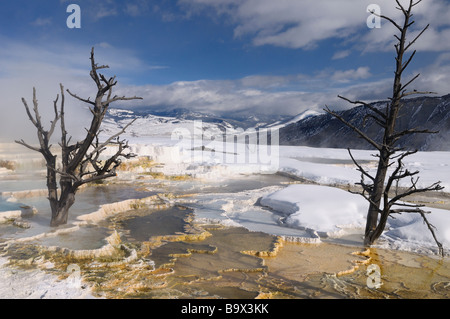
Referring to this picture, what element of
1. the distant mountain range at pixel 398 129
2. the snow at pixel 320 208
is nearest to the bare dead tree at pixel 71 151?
the snow at pixel 320 208

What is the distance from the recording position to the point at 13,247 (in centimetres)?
478

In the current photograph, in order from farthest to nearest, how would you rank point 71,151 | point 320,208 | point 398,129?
point 398,129, point 320,208, point 71,151

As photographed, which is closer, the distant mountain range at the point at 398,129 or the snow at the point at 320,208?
the snow at the point at 320,208

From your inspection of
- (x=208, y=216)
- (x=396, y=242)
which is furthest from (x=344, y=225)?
(x=208, y=216)

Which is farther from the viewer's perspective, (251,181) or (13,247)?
(251,181)

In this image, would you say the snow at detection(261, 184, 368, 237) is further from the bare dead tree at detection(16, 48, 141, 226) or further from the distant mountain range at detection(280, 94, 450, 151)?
the distant mountain range at detection(280, 94, 450, 151)

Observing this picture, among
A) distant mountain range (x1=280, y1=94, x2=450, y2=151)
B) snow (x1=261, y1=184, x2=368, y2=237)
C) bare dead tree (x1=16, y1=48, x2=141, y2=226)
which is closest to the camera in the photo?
bare dead tree (x1=16, y1=48, x2=141, y2=226)

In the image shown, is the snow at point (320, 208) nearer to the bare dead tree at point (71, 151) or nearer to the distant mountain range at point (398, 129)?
the bare dead tree at point (71, 151)

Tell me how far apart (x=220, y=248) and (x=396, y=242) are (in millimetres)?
3202

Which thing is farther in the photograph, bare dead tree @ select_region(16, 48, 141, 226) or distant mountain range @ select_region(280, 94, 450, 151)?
distant mountain range @ select_region(280, 94, 450, 151)

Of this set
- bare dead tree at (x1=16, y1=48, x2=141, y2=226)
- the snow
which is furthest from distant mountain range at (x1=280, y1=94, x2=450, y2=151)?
bare dead tree at (x1=16, y1=48, x2=141, y2=226)

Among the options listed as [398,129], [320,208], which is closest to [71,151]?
[320,208]

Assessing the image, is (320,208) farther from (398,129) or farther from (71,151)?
(398,129)
